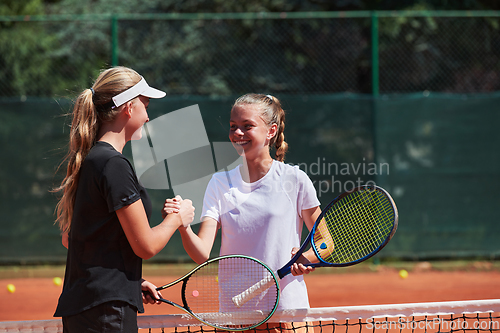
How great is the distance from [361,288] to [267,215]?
11.9ft

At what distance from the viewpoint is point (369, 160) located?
5.98 m

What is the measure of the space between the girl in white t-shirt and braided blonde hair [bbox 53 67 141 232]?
0.48m

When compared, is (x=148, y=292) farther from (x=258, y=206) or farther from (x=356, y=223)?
(x=356, y=223)

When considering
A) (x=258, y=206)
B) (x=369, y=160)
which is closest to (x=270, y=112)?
(x=258, y=206)

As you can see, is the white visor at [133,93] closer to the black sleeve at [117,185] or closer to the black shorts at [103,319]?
the black sleeve at [117,185]

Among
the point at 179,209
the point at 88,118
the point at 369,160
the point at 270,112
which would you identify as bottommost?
the point at 179,209

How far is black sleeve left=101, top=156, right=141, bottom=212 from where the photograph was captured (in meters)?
1.45

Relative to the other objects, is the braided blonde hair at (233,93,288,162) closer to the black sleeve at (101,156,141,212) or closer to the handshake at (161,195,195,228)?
the handshake at (161,195,195,228)

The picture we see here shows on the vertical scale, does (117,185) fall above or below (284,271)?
above

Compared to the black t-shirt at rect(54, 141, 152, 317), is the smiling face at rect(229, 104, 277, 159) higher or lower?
higher

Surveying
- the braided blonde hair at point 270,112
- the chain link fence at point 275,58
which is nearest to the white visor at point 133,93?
the braided blonde hair at point 270,112

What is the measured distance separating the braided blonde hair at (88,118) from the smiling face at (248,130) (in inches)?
19.9

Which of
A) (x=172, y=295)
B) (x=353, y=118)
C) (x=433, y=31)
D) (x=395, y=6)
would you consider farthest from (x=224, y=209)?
(x=395, y=6)

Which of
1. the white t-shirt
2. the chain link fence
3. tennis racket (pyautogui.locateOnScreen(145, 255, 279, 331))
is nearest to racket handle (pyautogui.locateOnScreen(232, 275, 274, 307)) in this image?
tennis racket (pyautogui.locateOnScreen(145, 255, 279, 331))
